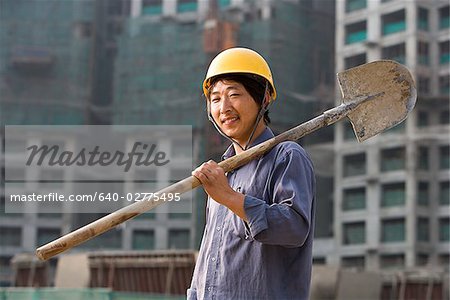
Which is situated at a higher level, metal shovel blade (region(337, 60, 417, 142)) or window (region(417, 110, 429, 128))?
window (region(417, 110, 429, 128))

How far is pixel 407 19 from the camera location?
3903cm

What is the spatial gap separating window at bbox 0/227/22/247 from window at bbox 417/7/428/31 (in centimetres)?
2027

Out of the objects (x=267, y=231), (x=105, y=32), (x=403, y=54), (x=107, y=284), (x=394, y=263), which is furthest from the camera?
(x=105, y=32)

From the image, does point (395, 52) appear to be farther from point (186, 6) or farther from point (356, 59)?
point (186, 6)

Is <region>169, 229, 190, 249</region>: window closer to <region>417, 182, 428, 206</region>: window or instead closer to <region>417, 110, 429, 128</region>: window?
<region>417, 182, 428, 206</region>: window

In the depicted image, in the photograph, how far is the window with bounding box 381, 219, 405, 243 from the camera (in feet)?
122

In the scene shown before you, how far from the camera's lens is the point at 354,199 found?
38906 mm

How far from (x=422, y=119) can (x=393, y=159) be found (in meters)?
2.26

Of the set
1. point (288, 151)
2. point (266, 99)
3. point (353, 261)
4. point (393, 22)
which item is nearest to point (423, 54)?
point (393, 22)

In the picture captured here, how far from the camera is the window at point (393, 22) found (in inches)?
1555

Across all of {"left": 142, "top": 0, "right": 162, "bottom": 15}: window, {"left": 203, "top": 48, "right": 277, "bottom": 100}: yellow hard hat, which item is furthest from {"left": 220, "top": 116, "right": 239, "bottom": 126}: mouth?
{"left": 142, "top": 0, "right": 162, "bottom": 15}: window

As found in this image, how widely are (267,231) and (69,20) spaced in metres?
39.2

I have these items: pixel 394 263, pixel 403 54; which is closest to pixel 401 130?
pixel 403 54

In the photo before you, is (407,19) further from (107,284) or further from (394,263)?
(107,284)
